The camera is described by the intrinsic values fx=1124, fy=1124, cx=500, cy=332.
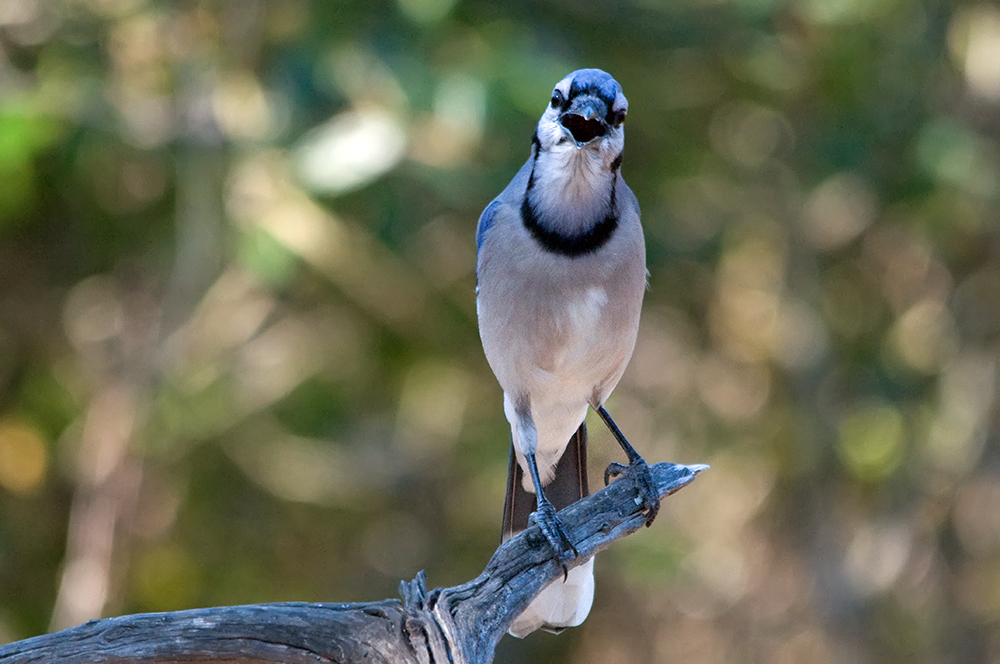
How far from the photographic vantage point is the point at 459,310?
18.1 feet

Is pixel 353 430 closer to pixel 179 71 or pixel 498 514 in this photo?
pixel 498 514

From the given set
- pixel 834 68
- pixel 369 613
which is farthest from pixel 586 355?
pixel 834 68

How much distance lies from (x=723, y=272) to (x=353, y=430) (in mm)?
2168

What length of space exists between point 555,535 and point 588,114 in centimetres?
100

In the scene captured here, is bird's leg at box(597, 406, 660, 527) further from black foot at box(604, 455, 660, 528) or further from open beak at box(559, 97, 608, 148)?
open beak at box(559, 97, 608, 148)

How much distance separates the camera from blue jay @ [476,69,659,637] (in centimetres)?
264

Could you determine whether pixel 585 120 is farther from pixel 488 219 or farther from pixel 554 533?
pixel 554 533

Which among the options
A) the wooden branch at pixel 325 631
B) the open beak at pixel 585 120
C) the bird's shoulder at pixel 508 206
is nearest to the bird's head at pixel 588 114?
the open beak at pixel 585 120

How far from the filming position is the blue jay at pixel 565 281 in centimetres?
264

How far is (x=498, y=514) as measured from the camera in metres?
5.93

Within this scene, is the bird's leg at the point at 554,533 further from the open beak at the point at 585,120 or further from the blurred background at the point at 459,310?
the blurred background at the point at 459,310

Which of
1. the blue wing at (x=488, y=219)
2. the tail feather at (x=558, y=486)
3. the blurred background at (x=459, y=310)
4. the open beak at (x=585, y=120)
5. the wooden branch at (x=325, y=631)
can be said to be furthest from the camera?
the blurred background at (x=459, y=310)

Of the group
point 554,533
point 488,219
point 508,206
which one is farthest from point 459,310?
point 554,533

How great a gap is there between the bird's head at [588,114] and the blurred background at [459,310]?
1.69 meters
